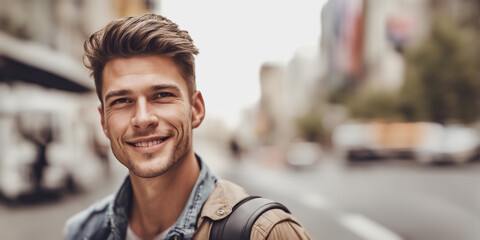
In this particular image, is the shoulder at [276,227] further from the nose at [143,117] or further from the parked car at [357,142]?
the parked car at [357,142]

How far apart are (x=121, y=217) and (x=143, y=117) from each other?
47 centimetres

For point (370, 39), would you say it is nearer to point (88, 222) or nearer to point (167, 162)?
point (88, 222)

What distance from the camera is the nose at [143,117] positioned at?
1512 mm

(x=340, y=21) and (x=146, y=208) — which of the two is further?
(x=340, y=21)

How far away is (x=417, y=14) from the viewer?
55.8 metres

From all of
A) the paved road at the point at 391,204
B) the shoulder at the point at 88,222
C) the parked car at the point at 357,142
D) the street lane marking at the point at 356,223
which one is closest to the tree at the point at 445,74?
the parked car at the point at 357,142

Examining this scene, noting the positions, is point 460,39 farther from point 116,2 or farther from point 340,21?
point 340,21

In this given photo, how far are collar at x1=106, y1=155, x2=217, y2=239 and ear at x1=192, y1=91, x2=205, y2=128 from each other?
19 centimetres

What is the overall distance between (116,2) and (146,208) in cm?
3742

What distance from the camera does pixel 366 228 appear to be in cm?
798

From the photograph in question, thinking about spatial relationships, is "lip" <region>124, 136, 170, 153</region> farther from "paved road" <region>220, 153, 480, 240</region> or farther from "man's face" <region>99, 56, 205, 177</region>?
"paved road" <region>220, 153, 480, 240</region>

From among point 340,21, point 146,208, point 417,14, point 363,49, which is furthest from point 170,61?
point 340,21

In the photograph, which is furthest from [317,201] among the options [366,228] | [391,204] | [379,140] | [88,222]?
[379,140]

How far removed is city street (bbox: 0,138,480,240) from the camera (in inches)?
307
